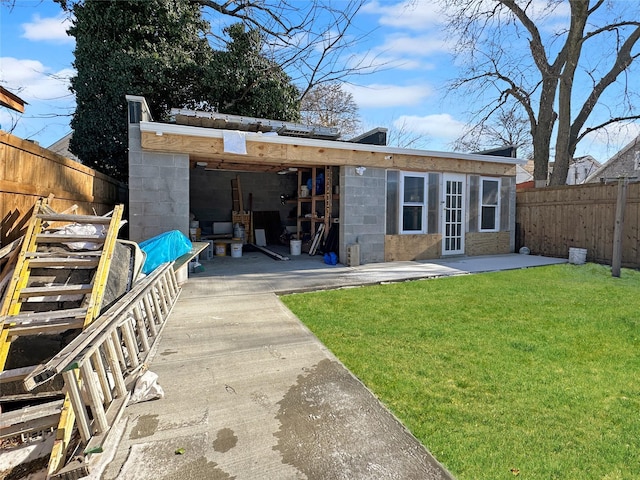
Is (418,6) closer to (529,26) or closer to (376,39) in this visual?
(376,39)

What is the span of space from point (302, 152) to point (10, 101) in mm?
4972

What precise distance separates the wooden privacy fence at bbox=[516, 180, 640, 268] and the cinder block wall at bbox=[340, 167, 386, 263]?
500 centimetres

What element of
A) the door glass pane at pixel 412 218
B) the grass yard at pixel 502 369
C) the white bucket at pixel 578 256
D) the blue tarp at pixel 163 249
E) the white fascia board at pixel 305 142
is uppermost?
the white fascia board at pixel 305 142

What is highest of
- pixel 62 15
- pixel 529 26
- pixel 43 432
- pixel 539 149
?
pixel 529 26

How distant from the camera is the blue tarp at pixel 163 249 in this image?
201 inches

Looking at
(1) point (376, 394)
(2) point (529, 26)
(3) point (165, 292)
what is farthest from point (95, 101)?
(2) point (529, 26)

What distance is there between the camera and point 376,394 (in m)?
2.50

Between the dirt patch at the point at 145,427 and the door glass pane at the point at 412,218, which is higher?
the door glass pane at the point at 412,218

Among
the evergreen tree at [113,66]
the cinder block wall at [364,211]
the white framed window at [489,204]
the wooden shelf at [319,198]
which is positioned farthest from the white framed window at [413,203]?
the evergreen tree at [113,66]

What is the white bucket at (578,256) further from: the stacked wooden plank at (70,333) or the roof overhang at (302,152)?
the stacked wooden plank at (70,333)

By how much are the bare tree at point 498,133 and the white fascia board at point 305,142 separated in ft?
16.2

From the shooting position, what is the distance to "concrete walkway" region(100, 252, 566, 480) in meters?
1.79

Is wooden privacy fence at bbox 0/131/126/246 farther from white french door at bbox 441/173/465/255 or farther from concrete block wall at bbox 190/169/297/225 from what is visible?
white french door at bbox 441/173/465/255

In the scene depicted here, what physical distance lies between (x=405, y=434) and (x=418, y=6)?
13.2 metres
